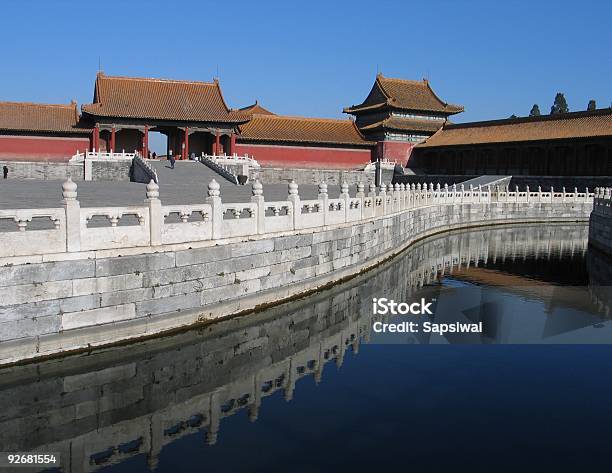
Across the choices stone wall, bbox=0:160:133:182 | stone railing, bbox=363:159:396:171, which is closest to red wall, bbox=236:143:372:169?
stone railing, bbox=363:159:396:171

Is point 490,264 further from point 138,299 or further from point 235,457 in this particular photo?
point 235,457

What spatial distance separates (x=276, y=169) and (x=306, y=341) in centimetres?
3272

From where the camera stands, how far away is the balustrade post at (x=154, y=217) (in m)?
10.6

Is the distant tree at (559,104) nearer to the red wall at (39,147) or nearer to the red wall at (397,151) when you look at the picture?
the red wall at (397,151)

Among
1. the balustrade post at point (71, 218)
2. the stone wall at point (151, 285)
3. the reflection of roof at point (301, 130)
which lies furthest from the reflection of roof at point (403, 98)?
the balustrade post at point (71, 218)

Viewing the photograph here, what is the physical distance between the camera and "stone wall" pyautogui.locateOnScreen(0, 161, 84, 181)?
113ft

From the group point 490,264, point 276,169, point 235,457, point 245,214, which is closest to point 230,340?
point 235,457

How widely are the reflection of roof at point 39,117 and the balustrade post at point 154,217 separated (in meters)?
33.9

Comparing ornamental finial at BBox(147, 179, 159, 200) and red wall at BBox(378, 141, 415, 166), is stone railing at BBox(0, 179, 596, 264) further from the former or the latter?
red wall at BBox(378, 141, 415, 166)

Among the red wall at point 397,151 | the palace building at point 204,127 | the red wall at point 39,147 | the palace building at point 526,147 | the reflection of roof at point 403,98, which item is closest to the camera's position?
the red wall at point 39,147

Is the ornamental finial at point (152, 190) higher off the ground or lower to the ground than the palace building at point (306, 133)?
lower

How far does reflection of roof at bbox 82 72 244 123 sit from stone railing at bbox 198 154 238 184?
17.2ft

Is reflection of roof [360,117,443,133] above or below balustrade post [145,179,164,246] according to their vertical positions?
above

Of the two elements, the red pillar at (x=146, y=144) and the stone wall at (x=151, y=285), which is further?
the red pillar at (x=146, y=144)
